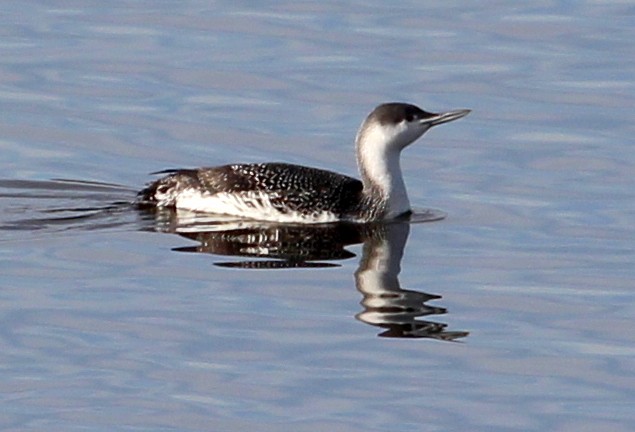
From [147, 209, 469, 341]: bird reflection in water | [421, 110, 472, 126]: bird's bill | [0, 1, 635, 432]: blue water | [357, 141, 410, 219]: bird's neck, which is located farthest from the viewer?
[357, 141, 410, 219]: bird's neck

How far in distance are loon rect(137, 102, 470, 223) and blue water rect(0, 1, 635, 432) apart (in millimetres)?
374

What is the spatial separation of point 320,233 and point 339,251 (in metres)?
0.67

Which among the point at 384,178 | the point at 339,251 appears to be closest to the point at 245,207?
the point at 384,178

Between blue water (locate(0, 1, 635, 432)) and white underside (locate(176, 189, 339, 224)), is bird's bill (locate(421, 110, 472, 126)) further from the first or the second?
white underside (locate(176, 189, 339, 224))

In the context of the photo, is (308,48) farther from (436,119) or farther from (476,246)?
(476,246)

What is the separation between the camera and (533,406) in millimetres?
9914

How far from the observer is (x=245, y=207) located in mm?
14625

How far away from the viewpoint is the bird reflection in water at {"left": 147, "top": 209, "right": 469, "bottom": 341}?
11.6 m

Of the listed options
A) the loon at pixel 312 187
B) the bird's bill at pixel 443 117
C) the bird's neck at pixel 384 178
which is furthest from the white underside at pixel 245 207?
the bird's bill at pixel 443 117

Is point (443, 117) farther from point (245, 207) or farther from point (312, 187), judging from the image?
point (245, 207)

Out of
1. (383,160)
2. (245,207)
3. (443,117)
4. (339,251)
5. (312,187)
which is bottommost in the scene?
(339,251)

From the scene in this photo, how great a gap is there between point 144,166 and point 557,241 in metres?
3.74

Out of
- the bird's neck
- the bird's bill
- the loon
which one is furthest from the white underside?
the bird's bill

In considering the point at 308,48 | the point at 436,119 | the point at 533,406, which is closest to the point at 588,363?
the point at 533,406
